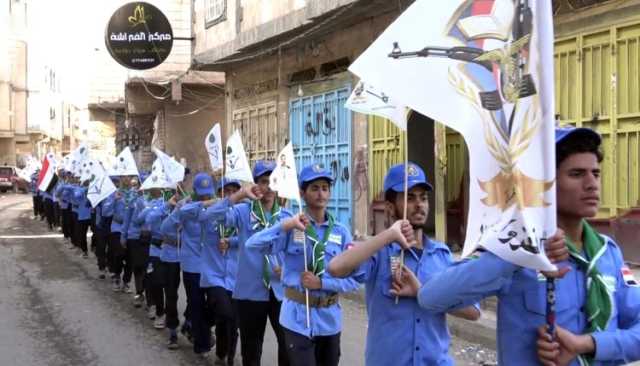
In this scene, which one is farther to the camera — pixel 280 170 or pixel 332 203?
pixel 332 203

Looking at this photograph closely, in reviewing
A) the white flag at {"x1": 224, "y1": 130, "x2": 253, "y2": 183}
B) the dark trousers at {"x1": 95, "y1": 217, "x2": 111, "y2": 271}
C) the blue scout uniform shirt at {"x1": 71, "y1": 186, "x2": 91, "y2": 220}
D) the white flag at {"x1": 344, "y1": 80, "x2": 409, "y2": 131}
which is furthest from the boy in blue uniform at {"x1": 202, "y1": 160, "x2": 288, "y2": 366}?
the blue scout uniform shirt at {"x1": 71, "y1": 186, "x2": 91, "y2": 220}

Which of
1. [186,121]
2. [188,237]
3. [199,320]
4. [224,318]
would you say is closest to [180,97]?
[186,121]

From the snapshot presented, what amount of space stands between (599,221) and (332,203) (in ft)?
26.4

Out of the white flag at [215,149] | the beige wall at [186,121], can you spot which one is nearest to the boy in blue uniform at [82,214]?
the white flag at [215,149]

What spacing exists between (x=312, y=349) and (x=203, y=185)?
315 cm

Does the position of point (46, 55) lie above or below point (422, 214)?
above

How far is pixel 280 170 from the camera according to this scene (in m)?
5.86

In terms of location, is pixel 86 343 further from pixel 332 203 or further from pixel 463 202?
pixel 332 203

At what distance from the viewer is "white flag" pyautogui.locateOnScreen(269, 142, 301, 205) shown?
5.69m

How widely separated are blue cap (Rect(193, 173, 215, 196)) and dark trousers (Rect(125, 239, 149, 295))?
3.28 metres

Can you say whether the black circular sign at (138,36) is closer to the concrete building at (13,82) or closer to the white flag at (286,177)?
the white flag at (286,177)

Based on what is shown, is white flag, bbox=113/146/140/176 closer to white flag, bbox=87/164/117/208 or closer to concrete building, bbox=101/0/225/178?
white flag, bbox=87/164/117/208

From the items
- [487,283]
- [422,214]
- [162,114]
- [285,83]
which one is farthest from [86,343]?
[162,114]

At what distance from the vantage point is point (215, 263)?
7562mm
